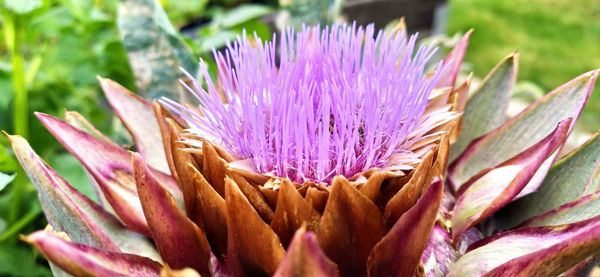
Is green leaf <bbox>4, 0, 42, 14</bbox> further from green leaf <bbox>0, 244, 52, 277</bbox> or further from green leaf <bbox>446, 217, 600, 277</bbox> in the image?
green leaf <bbox>446, 217, 600, 277</bbox>

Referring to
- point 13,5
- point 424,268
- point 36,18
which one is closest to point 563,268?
point 424,268

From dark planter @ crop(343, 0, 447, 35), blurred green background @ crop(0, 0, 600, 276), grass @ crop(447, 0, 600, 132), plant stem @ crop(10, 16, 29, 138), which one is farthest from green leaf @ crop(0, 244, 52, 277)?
grass @ crop(447, 0, 600, 132)

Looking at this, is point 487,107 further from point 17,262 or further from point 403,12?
point 403,12

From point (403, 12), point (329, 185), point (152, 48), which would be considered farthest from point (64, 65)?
point (403, 12)

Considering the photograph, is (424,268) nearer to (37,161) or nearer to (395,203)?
(395,203)

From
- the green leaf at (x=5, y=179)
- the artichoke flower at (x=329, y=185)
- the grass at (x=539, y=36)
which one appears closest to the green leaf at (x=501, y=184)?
the artichoke flower at (x=329, y=185)

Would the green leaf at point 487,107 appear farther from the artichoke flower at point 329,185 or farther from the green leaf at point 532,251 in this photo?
the green leaf at point 532,251
